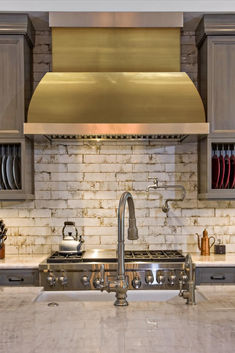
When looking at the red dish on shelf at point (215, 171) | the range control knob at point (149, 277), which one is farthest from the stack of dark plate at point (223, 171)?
the range control knob at point (149, 277)

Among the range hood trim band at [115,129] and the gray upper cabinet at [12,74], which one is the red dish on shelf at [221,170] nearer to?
the range hood trim band at [115,129]

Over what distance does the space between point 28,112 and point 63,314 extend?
7.74 ft

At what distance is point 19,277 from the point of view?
12.2 ft

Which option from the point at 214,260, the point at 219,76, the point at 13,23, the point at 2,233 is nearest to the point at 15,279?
the point at 2,233

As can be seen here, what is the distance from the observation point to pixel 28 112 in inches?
151

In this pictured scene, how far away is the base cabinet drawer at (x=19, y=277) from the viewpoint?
373 cm

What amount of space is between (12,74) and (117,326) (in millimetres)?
2974

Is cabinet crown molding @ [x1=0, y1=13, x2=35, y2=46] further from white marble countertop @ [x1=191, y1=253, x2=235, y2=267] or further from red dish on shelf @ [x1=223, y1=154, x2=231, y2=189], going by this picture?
white marble countertop @ [x1=191, y1=253, x2=235, y2=267]

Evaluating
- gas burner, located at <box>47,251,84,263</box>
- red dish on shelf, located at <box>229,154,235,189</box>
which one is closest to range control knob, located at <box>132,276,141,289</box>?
gas burner, located at <box>47,251,84,263</box>

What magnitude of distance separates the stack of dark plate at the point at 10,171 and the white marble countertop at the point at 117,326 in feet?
6.86

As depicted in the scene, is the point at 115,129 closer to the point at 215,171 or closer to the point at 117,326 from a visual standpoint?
the point at 215,171

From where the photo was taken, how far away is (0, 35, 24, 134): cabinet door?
4.02 meters

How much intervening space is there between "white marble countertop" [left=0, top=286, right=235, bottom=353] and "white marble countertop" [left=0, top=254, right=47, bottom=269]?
1.63 meters

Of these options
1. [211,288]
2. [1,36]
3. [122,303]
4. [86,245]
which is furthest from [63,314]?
[1,36]
